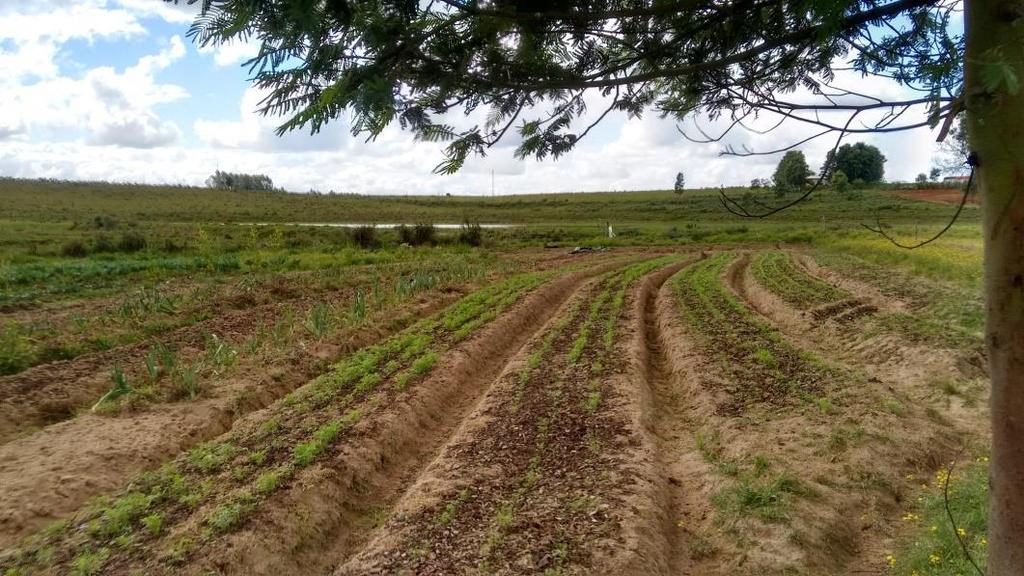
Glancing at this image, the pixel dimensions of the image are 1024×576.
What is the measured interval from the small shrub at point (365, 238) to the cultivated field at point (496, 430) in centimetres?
1545

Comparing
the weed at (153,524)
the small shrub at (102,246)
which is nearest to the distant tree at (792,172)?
the weed at (153,524)

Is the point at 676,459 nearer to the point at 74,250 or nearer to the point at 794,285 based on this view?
the point at 794,285

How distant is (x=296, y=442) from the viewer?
21.6 ft

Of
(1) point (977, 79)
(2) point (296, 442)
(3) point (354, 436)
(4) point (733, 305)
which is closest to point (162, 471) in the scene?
(2) point (296, 442)

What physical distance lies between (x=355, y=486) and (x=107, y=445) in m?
2.83

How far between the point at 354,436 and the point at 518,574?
2.93 meters

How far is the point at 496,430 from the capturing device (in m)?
7.08

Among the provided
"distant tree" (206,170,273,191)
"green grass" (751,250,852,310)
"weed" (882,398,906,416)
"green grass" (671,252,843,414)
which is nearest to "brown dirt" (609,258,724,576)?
"green grass" (671,252,843,414)

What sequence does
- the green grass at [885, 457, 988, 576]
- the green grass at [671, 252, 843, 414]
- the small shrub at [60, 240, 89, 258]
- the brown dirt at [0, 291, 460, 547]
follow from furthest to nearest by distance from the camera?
the small shrub at [60, 240, 89, 258] < the green grass at [671, 252, 843, 414] < the brown dirt at [0, 291, 460, 547] < the green grass at [885, 457, 988, 576]

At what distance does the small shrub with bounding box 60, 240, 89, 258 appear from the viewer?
79.4 feet

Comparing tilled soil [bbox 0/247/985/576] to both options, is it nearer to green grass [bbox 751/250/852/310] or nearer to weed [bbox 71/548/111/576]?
weed [bbox 71/548/111/576]

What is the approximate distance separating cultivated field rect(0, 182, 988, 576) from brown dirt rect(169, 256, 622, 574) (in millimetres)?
26

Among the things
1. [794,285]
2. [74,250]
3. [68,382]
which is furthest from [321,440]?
[74,250]

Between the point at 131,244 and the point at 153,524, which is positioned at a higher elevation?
the point at 131,244
